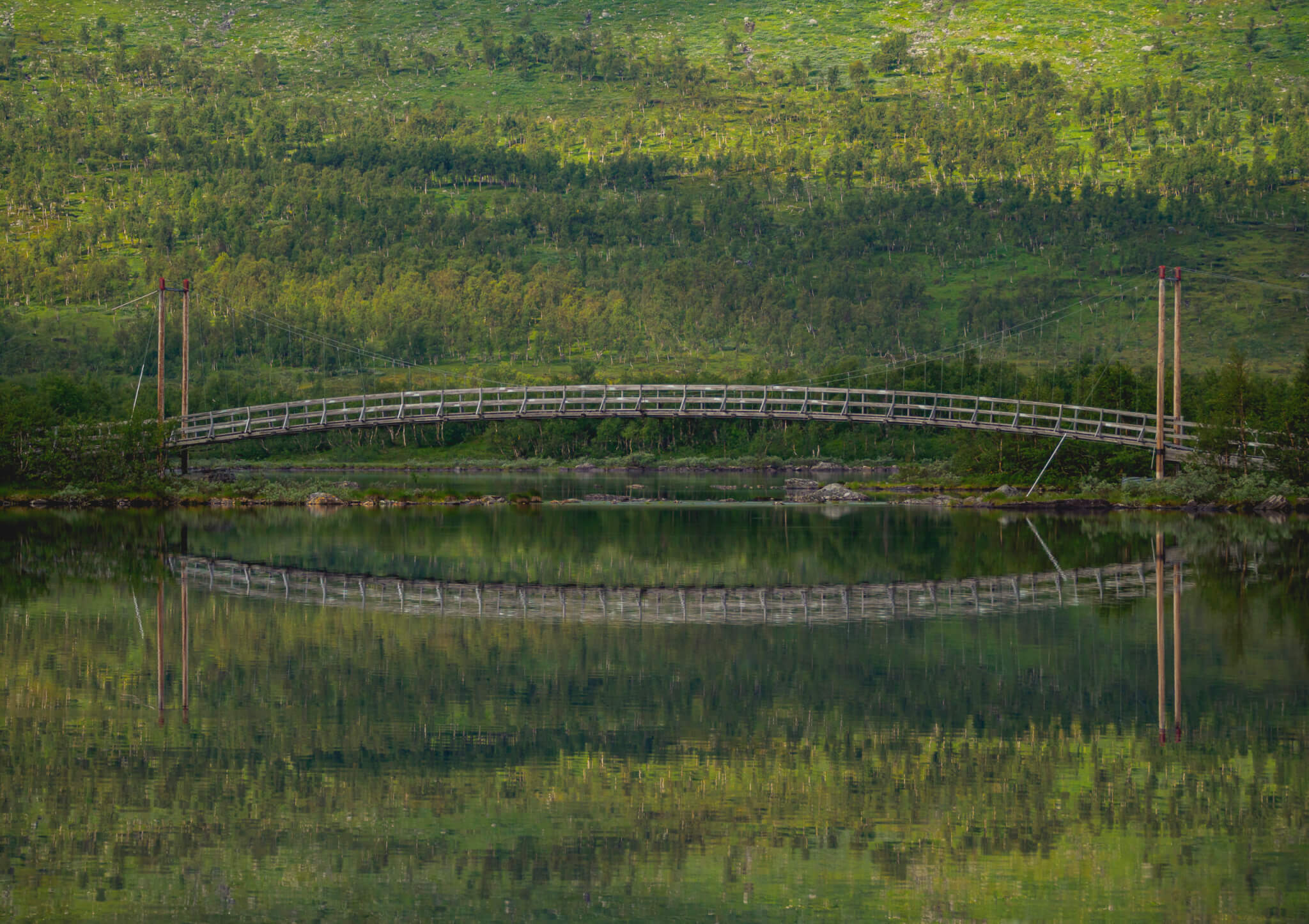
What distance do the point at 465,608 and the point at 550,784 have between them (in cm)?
1503

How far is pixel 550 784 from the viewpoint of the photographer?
1415 centimetres

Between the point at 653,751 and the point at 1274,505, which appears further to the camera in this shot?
the point at 1274,505

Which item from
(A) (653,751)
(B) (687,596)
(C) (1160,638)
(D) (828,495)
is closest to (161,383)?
(D) (828,495)

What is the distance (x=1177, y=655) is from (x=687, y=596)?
1139cm

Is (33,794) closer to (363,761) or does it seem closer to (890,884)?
(363,761)

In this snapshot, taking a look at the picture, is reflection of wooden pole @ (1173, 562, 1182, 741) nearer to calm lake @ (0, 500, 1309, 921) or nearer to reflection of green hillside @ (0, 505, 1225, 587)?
calm lake @ (0, 500, 1309, 921)

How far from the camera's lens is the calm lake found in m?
11.6

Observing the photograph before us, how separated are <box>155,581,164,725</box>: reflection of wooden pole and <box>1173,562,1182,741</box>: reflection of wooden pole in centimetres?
995

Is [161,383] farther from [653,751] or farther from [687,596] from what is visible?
[653,751]

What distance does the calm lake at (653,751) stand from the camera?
1159cm

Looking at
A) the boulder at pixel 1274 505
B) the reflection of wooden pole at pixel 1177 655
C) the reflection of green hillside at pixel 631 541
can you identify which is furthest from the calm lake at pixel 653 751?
the boulder at pixel 1274 505

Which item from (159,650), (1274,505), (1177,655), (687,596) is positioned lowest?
(1274,505)

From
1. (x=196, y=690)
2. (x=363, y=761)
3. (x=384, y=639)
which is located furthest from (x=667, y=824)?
(x=384, y=639)

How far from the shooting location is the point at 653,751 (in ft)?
50.7
